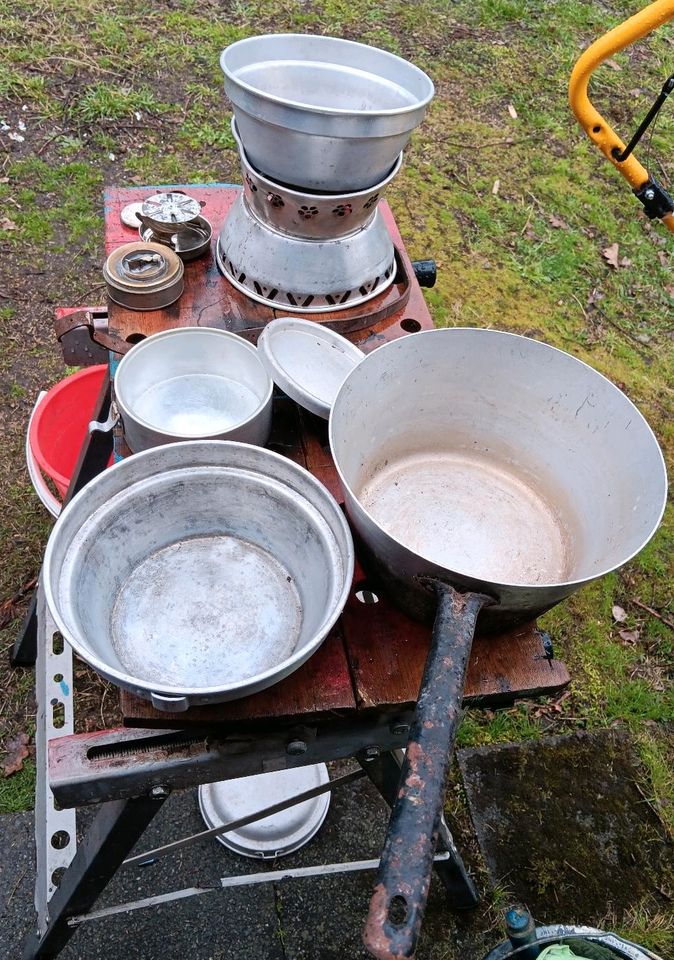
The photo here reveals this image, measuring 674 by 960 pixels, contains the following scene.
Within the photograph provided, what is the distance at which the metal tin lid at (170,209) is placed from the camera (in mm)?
2105

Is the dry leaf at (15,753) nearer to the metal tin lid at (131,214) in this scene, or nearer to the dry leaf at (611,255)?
the metal tin lid at (131,214)

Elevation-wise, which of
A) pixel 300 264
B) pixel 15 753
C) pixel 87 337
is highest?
pixel 300 264

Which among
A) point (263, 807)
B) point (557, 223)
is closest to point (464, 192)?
point (557, 223)

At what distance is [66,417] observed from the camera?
2.81 m

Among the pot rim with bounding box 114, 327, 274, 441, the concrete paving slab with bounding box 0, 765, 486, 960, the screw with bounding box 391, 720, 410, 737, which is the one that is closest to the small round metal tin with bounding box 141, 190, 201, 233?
the pot rim with bounding box 114, 327, 274, 441

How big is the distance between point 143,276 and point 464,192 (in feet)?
11.7

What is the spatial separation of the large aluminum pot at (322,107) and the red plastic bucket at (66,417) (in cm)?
121

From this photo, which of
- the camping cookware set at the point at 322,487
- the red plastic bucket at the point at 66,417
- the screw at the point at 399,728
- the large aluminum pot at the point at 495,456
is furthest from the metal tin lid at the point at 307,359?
the red plastic bucket at the point at 66,417

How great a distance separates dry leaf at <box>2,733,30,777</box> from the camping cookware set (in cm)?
142

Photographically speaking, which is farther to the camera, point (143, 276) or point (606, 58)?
point (606, 58)

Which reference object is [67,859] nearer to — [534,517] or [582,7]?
[534,517]

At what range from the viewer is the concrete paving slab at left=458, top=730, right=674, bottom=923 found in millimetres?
2342

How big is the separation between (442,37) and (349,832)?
6469mm

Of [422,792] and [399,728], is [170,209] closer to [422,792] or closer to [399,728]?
[399,728]
